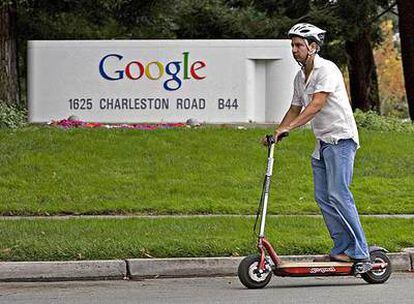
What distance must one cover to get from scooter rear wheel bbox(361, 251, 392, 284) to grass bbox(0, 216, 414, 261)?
127 centimetres

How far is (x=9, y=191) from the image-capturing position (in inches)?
522

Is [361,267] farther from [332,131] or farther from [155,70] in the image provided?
[155,70]

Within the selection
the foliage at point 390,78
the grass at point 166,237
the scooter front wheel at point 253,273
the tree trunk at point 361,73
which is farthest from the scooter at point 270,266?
the foliage at point 390,78

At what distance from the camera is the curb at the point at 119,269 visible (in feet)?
30.3

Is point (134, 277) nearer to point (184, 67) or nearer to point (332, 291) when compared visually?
point (332, 291)

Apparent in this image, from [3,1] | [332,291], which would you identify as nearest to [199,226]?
[332,291]

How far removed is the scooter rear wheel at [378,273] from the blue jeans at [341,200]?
0.18 metres

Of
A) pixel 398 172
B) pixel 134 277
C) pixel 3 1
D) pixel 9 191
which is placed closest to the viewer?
pixel 134 277

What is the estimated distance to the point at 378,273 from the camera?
8727 millimetres

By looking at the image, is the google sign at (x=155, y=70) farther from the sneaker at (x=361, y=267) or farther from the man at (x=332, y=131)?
the sneaker at (x=361, y=267)

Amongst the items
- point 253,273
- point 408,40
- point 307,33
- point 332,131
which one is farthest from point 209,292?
point 408,40

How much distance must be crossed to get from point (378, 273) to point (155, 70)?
9.35 m

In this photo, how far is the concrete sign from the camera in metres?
17.4

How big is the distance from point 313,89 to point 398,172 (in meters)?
6.78
